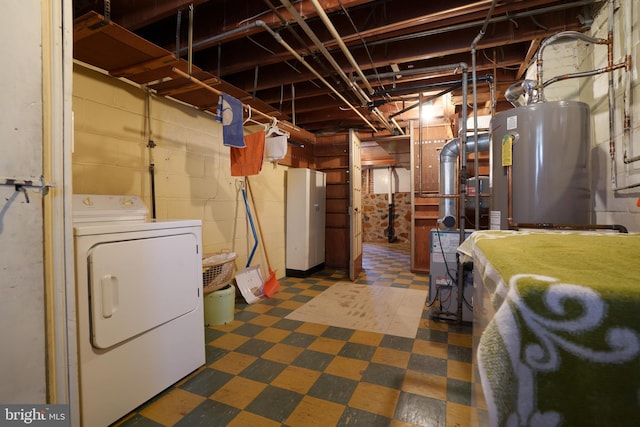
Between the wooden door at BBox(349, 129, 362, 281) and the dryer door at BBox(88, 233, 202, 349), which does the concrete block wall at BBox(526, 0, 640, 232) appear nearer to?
the wooden door at BBox(349, 129, 362, 281)

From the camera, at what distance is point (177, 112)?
2588mm

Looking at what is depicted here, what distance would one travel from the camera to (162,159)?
8.05ft

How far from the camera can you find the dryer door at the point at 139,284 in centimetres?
131

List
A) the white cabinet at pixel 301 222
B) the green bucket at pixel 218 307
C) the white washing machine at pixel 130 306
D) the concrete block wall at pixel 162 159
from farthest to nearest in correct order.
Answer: the white cabinet at pixel 301 222
the green bucket at pixel 218 307
the concrete block wall at pixel 162 159
the white washing machine at pixel 130 306

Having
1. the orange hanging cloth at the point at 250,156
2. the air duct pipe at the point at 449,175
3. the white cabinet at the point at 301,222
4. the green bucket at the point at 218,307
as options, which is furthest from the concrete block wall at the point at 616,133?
the white cabinet at the point at 301,222

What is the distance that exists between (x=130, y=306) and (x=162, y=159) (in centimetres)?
147

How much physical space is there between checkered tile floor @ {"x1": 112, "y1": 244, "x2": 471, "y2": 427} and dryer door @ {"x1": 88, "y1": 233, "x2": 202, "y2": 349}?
0.47 metres

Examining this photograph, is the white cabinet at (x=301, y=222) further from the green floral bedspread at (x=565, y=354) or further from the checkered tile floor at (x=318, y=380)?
the green floral bedspread at (x=565, y=354)

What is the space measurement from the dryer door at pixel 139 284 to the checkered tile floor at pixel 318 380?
470mm

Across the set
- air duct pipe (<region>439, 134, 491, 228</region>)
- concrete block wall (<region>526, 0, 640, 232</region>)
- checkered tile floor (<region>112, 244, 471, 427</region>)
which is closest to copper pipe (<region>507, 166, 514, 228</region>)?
concrete block wall (<region>526, 0, 640, 232</region>)

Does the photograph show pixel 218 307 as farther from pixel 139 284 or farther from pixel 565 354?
pixel 565 354

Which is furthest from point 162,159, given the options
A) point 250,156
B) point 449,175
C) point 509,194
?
point 449,175

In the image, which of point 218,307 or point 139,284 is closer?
point 139,284

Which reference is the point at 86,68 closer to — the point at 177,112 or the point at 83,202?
the point at 177,112
